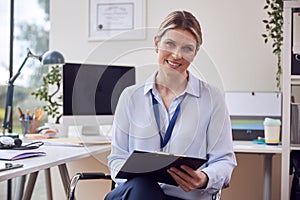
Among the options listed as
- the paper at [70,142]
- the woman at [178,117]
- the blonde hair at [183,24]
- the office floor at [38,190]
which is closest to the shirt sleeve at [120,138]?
the woman at [178,117]

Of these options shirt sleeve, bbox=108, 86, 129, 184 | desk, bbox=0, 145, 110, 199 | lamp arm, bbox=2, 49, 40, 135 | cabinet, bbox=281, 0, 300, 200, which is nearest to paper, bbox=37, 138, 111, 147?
desk, bbox=0, 145, 110, 199

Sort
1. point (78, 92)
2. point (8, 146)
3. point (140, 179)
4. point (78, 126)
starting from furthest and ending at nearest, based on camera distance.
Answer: point (78, 126) < point (78, 92) < point (8, 146) < point (140, 179)

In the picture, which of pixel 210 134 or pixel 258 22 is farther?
pixel 258 22

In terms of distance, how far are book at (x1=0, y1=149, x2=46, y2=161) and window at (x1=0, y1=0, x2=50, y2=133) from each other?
3.93ft

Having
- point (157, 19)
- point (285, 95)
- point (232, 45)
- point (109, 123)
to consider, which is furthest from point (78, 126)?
point (285, 95)

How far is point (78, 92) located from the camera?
263 centimetres

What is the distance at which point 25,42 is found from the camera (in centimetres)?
322

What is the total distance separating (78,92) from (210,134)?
1.13 m

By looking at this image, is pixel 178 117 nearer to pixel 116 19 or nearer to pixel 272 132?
pixel 272 132

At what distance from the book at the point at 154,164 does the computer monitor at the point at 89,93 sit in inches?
41.9

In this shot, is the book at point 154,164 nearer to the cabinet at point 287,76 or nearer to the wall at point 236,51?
the cabinet at point 287,76

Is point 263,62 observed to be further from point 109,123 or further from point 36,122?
point 36,122

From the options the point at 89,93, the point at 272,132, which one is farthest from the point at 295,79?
the point at 89,93

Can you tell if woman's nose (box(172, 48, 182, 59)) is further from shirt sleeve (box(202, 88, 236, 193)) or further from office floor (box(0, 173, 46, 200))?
office floor (box(0, 173, 46, 200))
